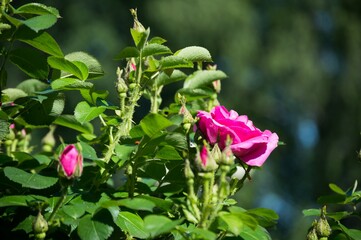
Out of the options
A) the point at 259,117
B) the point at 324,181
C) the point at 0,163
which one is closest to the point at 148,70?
the point at 0,163

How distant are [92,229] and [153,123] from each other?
156 millimetres

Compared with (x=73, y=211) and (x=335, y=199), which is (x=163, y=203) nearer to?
(x=73, y=211)

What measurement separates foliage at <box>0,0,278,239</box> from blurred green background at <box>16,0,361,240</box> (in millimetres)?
8415

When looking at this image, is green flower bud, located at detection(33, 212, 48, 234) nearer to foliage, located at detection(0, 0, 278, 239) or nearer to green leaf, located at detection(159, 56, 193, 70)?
foliage, located at detection(0, 0, 278, 239)

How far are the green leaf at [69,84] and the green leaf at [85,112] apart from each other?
0.11 ft

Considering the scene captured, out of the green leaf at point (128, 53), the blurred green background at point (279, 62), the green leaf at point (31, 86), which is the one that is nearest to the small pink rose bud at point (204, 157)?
the green leaf at point (128, 53)

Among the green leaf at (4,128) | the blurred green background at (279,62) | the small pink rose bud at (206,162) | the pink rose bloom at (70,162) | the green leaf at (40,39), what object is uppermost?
the green leaf at (40,39)

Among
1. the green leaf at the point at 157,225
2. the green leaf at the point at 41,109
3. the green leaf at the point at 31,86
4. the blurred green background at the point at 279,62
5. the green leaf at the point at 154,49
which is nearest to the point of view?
the green leaf at the point at 157,225

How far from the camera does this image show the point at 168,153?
0.96 meters

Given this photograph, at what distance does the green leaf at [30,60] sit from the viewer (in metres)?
1.06

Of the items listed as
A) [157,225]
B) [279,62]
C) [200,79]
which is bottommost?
[279,62]

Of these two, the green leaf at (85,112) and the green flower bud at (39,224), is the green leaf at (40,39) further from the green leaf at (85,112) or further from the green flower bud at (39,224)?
the green flower bud at (39,224)

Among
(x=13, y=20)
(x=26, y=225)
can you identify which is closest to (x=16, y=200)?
(x=26, y=225)

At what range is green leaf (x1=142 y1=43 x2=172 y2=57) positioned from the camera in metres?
0.98
